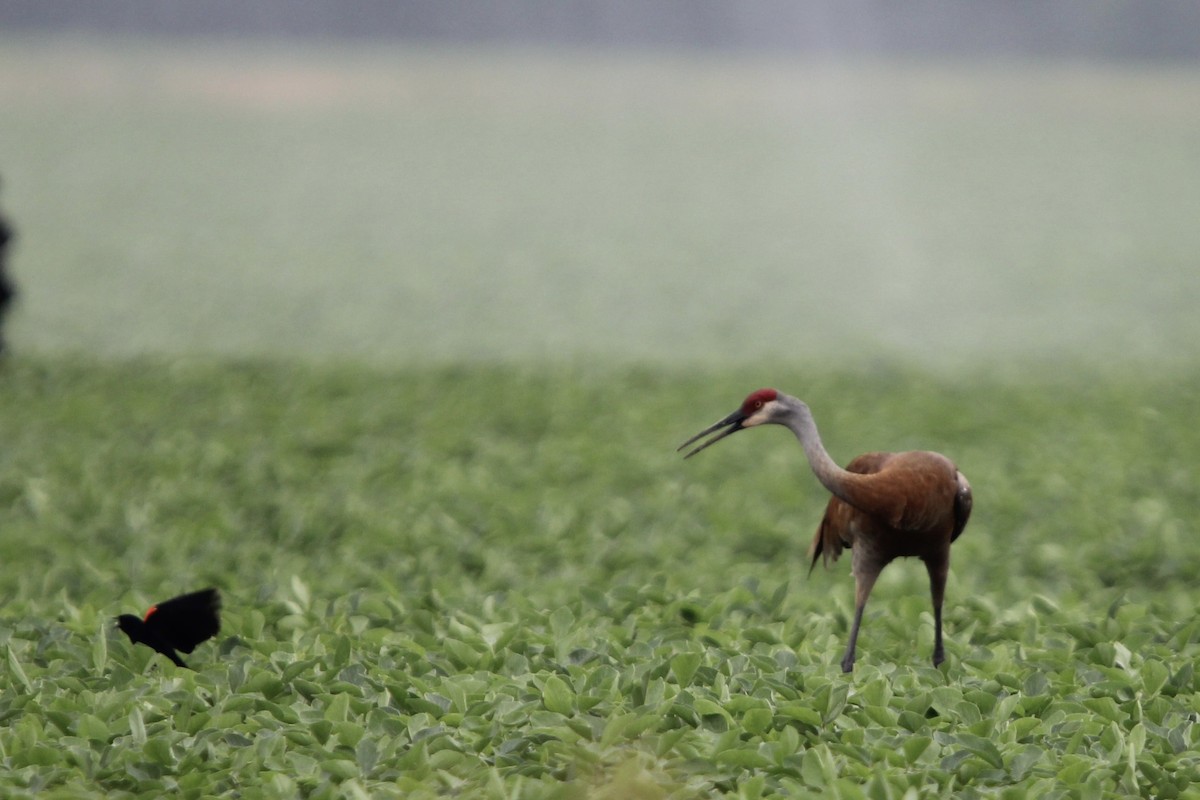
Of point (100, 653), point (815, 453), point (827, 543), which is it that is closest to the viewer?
point (815, 453)

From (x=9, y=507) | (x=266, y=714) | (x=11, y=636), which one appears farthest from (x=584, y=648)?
(x=9, y=507)

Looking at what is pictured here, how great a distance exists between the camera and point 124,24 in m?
61.7

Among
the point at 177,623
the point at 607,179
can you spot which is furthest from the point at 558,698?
the point at 607,179

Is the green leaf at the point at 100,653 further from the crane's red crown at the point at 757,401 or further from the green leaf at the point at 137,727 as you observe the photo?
the crane's red crown at the point at 757,401

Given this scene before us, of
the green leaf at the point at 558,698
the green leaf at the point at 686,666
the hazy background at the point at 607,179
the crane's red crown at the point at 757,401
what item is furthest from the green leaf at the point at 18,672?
the hazy background at the point at 607,179

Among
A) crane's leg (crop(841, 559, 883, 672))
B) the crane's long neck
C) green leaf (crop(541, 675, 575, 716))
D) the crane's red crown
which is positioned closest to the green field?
green leaf (crop(541, 675, 575, 716))

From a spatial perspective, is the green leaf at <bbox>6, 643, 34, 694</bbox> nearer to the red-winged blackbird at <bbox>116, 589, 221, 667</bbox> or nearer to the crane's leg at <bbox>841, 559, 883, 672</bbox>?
the red-winged blackbird at <bbox>116, 589, 221, 667</bbox>

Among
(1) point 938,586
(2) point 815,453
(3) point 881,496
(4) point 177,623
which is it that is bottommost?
(4) point 177,623

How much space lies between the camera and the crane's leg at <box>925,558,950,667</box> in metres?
5.28

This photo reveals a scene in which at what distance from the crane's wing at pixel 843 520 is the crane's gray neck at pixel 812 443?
289 millimetres

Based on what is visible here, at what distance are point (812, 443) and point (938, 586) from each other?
0.94m

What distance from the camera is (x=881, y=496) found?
489 cm

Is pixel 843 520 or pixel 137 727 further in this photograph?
pixel 843 520

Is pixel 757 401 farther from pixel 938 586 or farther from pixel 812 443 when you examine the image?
pixel 938 586
